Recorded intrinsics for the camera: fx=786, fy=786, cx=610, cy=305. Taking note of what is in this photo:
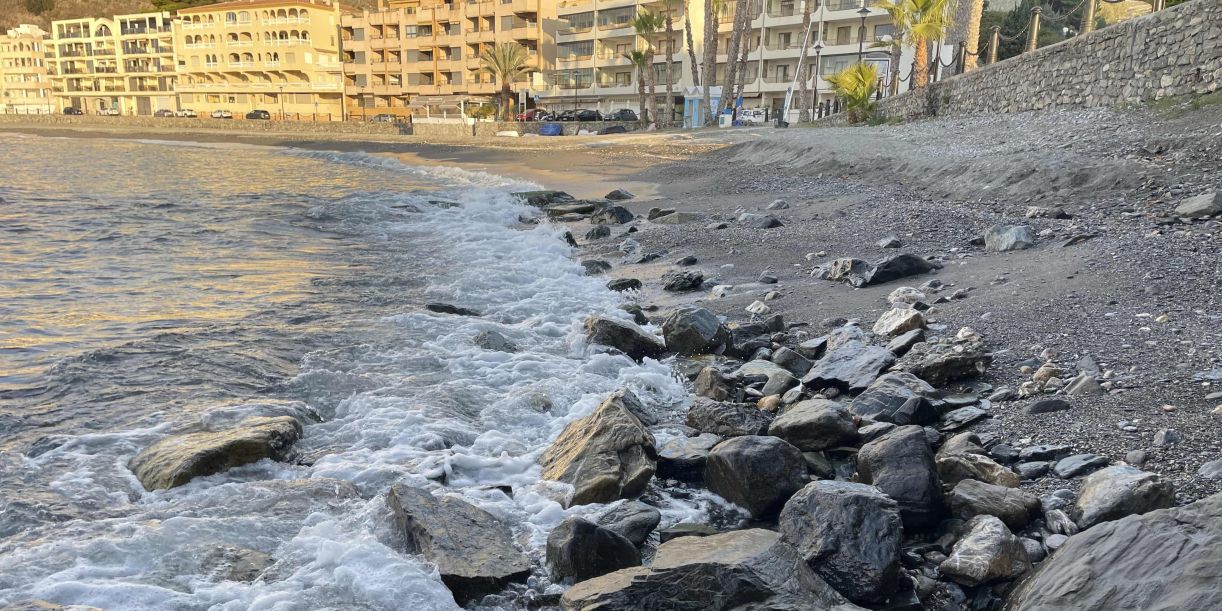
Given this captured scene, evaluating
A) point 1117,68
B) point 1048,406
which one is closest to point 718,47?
point 1117,68

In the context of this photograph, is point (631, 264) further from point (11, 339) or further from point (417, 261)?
point (11, 339)

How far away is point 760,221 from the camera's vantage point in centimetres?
1220

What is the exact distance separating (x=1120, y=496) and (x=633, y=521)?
2.10m

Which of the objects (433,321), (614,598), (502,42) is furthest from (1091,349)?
(502,42)

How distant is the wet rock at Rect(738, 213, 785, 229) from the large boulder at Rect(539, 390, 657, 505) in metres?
7.48

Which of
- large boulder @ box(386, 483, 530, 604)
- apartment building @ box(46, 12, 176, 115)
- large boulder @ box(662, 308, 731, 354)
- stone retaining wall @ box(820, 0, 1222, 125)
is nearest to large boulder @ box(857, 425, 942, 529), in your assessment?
large boulder @ box(386, 483, 530, 604)

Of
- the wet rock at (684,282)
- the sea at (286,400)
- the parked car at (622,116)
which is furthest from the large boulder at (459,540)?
the parked car at (622,116)

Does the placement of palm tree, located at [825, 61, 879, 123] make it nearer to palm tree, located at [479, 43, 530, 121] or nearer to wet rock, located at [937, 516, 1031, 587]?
wet rock, located at [937, 516, 1031, 587]

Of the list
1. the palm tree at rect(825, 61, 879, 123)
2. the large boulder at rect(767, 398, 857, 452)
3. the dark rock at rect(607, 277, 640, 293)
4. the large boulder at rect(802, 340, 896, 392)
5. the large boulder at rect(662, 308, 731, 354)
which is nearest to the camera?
the large boulder at rect(767, 398, 857, 452)

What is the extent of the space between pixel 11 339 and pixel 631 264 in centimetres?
719

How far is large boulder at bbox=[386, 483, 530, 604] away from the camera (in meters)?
3.52

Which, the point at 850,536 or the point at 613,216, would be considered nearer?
the point at 850,536

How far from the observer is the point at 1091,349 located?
4902mm

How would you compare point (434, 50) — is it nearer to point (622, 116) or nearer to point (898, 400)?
point (622, 116)
